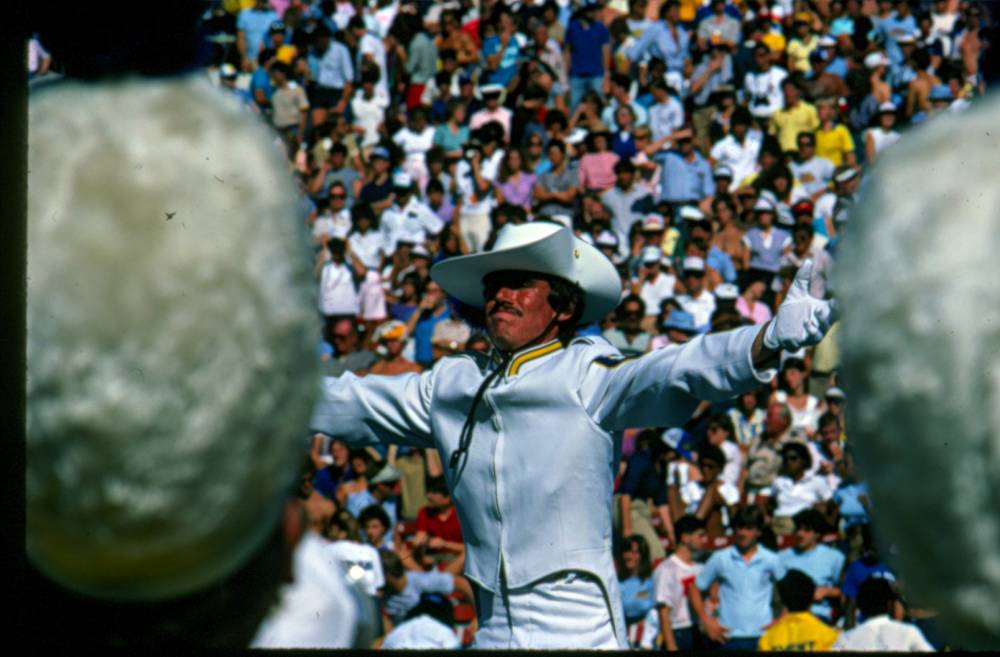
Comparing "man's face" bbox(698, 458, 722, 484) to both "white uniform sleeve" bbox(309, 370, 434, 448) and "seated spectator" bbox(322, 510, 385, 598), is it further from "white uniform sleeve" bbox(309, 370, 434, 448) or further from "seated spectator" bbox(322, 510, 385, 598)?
"white uniform sleeve" bbox(309, 370, 434, 448)

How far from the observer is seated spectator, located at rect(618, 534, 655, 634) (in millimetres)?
8852

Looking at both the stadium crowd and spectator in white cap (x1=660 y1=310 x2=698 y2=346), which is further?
spectator in white cap (x1=660 y1=310 x2=698 y2=346)

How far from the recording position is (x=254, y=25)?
11008mm

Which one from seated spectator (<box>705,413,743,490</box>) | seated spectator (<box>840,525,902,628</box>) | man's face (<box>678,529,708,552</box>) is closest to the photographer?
seated spectator (<box>840,525,902,628</box>)

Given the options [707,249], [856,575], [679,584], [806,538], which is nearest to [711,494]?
[679,584]

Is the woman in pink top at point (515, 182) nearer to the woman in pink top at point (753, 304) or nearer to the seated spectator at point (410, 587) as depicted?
the woman in pink top at point (753, 304)

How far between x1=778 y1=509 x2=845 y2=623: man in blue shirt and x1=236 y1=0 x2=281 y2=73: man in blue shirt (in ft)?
12.1

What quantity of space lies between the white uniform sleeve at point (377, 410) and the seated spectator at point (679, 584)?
4.12 metres

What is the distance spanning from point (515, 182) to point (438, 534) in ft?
17.7

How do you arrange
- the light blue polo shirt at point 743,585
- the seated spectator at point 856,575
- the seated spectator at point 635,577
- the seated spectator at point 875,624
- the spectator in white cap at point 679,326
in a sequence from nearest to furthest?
the seated spectator at point 875,624 < the seated spectator at point 856,575 < the light blue polo shirt at point 743,585 < the seated spectator at point 635,577 < the spectator in white cap at point 679,326

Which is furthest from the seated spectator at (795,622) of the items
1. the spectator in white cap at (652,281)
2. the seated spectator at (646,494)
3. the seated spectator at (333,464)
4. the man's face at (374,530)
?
the spectator in white cap at (652,281)

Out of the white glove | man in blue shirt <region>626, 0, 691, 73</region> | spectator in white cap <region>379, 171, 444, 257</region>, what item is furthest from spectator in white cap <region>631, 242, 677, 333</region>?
the white glove

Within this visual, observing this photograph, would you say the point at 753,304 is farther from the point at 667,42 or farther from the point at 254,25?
the point at 667,42

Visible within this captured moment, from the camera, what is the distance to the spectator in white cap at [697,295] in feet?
38.5
